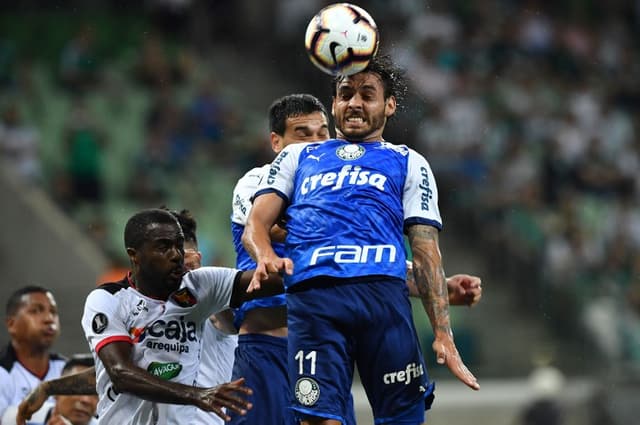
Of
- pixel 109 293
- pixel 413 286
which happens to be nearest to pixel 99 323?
pixel 109 293

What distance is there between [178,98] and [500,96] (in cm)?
569

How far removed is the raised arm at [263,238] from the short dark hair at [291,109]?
1.33m

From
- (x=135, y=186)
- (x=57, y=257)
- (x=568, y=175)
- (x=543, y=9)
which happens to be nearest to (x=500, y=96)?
(x=568, y=175)

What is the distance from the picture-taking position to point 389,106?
6.41 meters

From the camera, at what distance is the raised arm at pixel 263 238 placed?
231 inches

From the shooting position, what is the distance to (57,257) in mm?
15438

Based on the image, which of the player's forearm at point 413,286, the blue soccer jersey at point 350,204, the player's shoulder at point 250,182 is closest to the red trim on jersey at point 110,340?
the blue soccer jersey at point 350,204

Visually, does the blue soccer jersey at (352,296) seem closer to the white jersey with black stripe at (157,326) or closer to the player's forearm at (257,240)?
the player's forearm at (257,240)

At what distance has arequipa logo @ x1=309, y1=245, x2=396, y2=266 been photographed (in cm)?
597

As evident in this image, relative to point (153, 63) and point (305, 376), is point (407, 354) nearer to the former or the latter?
point (305, 376)

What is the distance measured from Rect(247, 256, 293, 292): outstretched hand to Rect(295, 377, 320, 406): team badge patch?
53cm

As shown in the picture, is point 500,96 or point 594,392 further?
point 500,96

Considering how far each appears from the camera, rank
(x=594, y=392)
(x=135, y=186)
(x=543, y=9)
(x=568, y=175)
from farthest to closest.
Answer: (x=543, y=9) → (x=568, y=175) → (x=135, y=186) → (x=594, y=392)

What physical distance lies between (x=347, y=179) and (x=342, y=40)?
786 mm
